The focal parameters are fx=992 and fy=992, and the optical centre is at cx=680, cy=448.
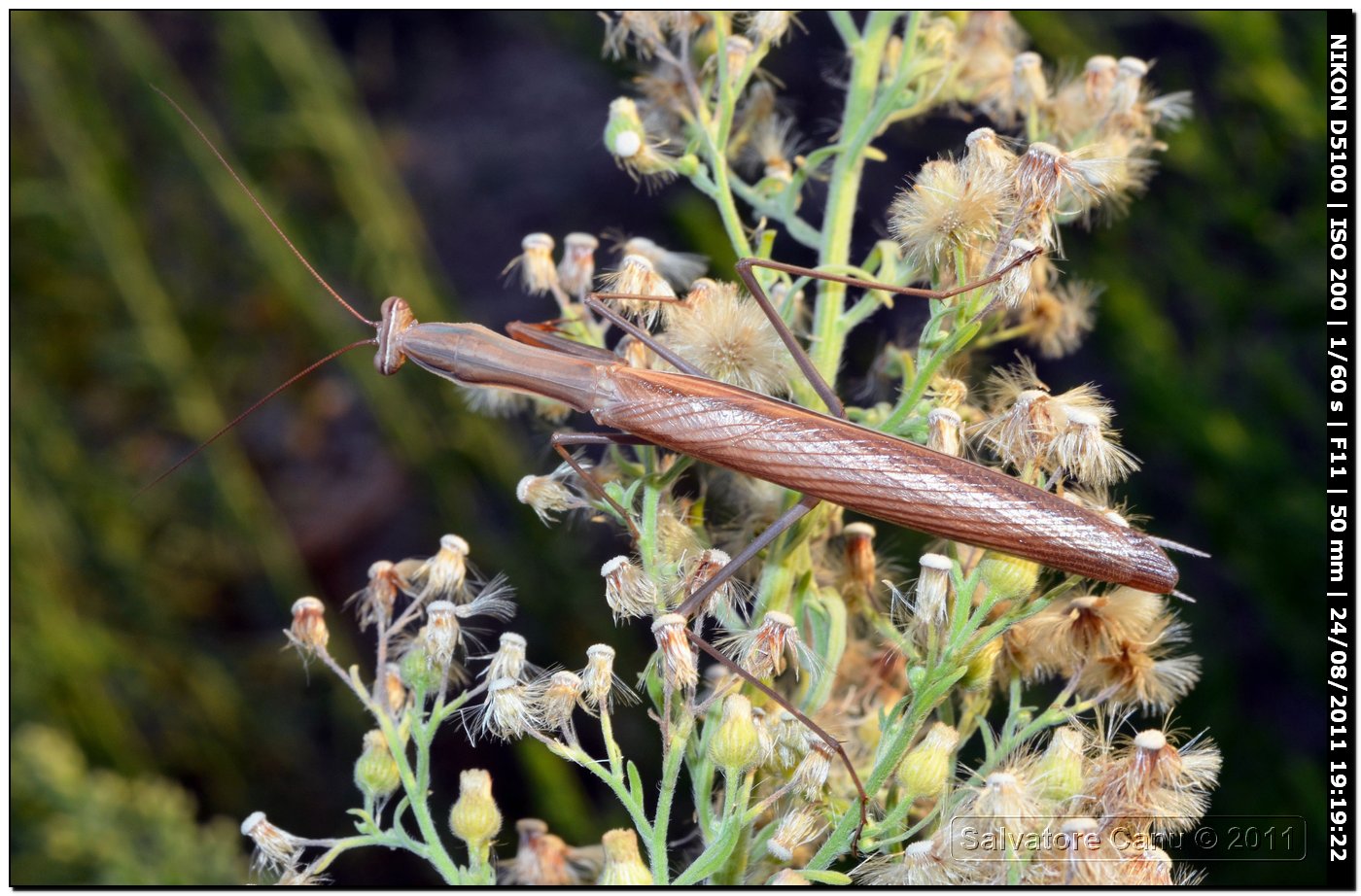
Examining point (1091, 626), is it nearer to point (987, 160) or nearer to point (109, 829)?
point (987, 160)

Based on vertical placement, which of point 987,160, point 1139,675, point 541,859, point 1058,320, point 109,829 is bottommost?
point 109,829

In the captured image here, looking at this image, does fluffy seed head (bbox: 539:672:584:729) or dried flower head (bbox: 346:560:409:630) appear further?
dried flower head (bbox: 346:560:409:630)

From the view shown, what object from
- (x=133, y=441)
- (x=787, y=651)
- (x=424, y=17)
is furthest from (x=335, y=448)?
(x=787, y=651)

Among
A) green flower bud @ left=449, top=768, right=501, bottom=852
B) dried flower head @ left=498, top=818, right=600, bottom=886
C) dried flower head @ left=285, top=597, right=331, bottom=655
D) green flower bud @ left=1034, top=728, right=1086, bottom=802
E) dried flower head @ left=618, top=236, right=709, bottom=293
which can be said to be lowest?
dried flower head @ left=498, top=818, right=600, bottom=886

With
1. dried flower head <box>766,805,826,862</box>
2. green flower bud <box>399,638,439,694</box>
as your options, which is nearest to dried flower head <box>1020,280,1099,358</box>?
dried flower head <box>766,805,826,862</box>

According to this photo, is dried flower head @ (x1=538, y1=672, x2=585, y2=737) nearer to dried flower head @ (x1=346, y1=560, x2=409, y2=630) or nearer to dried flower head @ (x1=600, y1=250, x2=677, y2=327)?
dried flower head @ (x1=346, y1=560, x2=409, y2=630)

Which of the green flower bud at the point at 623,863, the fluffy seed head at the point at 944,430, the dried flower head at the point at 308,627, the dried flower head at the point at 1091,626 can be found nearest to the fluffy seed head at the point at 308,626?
the dried flower head at the point at 308,627

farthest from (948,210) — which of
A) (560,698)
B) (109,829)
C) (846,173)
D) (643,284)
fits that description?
(109,829)
